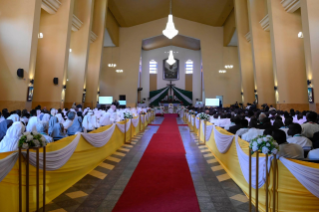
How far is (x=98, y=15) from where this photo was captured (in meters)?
18.1

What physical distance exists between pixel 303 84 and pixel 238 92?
11.5 meters

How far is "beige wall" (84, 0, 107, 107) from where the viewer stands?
58.1 ft

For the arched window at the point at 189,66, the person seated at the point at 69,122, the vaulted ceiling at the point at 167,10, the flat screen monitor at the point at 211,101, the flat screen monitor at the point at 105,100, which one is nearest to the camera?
the person seated at the point at 69,122

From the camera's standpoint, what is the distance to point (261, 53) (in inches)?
568

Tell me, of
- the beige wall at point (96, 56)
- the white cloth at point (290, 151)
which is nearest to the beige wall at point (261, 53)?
the beige wall at point (96, 56)

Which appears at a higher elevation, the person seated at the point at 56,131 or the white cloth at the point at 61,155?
the person seated at the point at 56,131

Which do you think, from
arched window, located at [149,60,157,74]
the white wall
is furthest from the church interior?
arched window, located at [149,60,157,74]

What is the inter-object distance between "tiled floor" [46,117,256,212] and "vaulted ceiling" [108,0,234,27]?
1628 cm

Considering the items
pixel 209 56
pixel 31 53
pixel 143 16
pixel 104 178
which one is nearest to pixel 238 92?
pixel 209 56

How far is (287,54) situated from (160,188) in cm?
1081

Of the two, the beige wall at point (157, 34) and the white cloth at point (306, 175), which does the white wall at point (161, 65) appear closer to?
the beige wall at point (157, 34)

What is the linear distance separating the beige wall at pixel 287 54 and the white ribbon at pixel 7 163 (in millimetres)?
11902

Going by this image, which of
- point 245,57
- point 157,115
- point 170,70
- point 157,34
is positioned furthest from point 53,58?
point 170,70

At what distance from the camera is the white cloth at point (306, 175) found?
2.30 metres
